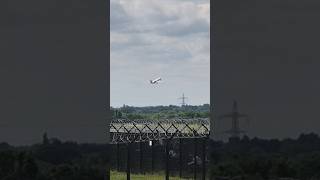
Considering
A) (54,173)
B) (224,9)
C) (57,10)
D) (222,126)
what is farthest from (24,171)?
(224,9)

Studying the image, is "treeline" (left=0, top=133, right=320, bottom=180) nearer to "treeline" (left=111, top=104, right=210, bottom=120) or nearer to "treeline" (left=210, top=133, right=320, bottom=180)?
"treeline" (left=210, top=133, right=320, bottom=180)

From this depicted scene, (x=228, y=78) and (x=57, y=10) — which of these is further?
(x=228, y=78)

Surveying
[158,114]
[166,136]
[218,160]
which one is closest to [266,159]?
[218,160]

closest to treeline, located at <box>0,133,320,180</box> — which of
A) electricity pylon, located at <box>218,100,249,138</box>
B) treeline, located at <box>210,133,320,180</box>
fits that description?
treeline, located at <box>210,133,320,180</box>

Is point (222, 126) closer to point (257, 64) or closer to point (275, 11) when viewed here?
point (257, 64)

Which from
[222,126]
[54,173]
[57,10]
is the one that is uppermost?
[57,10]

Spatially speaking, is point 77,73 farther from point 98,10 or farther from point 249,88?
point 249,88

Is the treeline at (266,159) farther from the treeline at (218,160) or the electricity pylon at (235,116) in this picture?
the electricity pylon at (235,116)

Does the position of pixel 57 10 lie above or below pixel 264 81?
above

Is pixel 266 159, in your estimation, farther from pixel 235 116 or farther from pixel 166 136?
pixel 166 136
